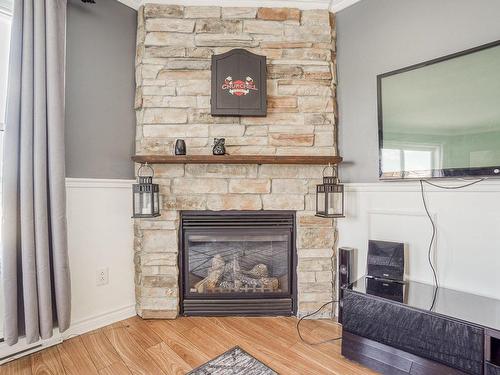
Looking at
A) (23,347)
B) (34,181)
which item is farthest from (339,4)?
(23,347)

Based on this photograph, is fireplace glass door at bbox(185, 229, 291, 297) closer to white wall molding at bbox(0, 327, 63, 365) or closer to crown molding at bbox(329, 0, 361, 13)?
white wall molding at bbox(0, 327, 63, 365)

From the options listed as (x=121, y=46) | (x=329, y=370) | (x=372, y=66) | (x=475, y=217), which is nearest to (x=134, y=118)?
(x=121, y=46)

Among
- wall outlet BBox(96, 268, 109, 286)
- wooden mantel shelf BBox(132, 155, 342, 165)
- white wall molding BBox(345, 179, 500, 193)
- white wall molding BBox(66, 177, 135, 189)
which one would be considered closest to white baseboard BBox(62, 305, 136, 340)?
wall outlet BBox(96, 268, 109, 286)

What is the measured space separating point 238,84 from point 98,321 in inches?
74.7

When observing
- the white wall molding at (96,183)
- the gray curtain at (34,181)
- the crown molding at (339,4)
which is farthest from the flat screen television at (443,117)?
the gray curtain at (34,181)

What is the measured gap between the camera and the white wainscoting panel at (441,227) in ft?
4.52

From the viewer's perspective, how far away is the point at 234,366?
54.5 inches

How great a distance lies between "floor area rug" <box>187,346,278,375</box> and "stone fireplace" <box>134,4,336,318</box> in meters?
0.58

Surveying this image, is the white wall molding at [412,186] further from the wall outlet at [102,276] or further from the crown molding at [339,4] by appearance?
the wall outlet at [102,276]

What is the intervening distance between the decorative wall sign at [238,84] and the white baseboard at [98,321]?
158 centimetres

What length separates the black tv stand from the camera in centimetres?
111

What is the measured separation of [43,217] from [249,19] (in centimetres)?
184

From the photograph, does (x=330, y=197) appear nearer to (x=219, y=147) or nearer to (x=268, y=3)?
(x=219, y=147)

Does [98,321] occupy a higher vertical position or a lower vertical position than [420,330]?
lower
